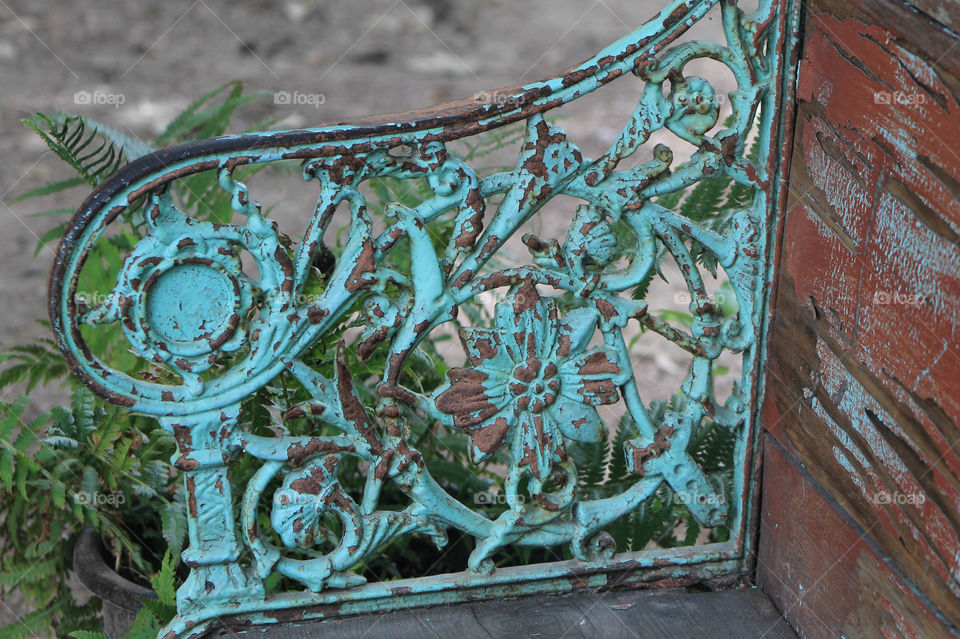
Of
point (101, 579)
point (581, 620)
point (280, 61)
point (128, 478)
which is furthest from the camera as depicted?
point (280, 61)

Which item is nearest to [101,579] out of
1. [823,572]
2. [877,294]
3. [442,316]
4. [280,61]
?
[442,316]

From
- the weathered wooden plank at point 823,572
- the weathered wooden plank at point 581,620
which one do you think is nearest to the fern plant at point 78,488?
the weathered wooden plank at point 581,620

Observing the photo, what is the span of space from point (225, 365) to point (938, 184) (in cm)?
131

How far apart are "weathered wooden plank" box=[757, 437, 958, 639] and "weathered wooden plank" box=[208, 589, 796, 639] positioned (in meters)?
0.07

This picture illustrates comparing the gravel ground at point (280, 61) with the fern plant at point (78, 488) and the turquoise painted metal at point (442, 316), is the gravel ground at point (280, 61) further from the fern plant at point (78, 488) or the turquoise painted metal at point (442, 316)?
the turquoise painted metal at point (442, 316)

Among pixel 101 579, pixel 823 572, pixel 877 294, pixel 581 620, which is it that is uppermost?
pixel 877 294

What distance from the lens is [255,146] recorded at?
4.19 feet

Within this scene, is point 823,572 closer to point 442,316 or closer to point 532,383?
point 532,383

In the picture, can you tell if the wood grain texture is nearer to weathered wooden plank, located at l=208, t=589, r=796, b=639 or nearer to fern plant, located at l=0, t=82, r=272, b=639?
weathered wooden plank, located at l=208, t=589, r=796, b=639

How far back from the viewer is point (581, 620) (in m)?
1.60

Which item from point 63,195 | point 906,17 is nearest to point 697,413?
point 906,17

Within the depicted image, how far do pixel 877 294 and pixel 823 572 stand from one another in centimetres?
46

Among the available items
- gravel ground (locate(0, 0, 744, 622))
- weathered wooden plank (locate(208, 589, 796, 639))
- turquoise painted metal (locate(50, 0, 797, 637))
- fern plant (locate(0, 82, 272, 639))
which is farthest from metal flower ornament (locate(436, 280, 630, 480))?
gravel ground (locate(0, 0, 744, 622))

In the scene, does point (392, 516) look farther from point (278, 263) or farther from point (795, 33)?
point (795, 33)
